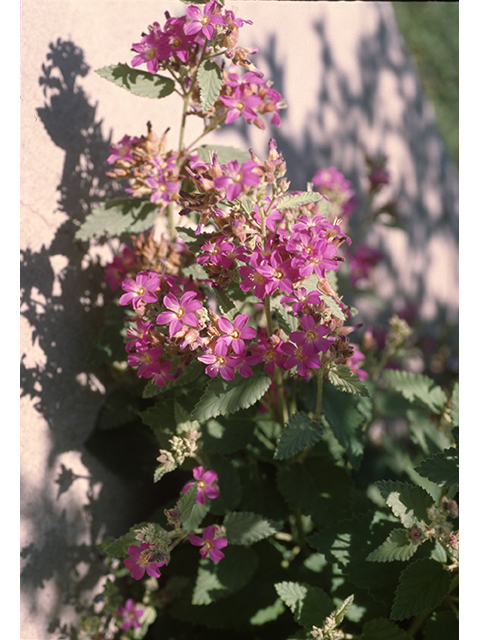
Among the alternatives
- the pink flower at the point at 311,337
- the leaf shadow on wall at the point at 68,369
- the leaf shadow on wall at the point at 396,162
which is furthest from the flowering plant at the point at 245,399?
the leaf shadow on wall at the point at 396,162

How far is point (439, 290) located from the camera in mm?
3363

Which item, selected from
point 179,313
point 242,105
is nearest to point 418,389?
point 179,313

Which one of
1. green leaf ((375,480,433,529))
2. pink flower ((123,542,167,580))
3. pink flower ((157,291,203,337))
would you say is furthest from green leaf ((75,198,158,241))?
green leaf ((375,480,433,529))

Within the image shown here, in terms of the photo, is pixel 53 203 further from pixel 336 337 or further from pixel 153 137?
pixel 336 337

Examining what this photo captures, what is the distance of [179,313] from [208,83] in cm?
56

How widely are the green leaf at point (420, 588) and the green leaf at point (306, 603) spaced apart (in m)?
0.18

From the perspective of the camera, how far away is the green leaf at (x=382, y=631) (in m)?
1.26

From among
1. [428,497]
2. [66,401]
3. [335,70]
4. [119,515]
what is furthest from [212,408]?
[335,70]

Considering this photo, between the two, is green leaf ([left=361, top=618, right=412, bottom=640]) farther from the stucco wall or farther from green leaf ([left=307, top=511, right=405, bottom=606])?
the stucco wall

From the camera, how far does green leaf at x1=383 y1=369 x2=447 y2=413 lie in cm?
154

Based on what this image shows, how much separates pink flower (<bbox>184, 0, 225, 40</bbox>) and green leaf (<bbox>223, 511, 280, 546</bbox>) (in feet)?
3.65

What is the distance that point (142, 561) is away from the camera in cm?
112

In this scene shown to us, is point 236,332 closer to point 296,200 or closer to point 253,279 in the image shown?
point 253,279

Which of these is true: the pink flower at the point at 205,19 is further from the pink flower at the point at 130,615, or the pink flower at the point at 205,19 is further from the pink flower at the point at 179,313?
the pink flower at the point at 130,615
